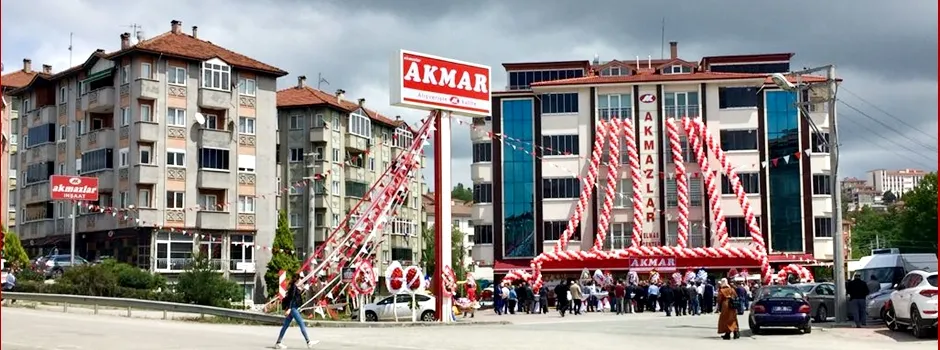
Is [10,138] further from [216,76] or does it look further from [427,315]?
[427,315]

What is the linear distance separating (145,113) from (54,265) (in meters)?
11.3

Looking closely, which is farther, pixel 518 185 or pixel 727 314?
pixel 518 185

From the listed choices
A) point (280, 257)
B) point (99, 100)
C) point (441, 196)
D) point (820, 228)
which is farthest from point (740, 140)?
point (99, 100)

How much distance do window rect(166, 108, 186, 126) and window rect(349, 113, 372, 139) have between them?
18.3m

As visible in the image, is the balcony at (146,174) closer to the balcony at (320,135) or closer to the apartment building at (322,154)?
the apartment building at (322,154)

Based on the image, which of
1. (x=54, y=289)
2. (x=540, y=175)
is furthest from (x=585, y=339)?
(x=540, y=175)

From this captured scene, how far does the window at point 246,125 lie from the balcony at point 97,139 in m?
7.27

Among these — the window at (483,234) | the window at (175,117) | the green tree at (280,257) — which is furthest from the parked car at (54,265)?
the window at (483,234)

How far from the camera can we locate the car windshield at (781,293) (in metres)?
26.9

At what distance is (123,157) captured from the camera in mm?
→ 62312

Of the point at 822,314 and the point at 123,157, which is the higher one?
the point at 123,157

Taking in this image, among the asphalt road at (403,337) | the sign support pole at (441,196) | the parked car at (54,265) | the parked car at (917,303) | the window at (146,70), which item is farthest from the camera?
the window at (146,70)

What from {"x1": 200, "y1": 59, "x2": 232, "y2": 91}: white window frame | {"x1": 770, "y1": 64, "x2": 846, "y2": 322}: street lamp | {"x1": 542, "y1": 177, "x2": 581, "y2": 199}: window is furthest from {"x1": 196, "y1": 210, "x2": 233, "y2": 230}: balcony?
{"x1": 770, "y1": 64, "x2": 846, "y2": 322}: street lamp

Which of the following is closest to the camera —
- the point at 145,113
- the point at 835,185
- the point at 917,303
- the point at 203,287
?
the point at 917,303
